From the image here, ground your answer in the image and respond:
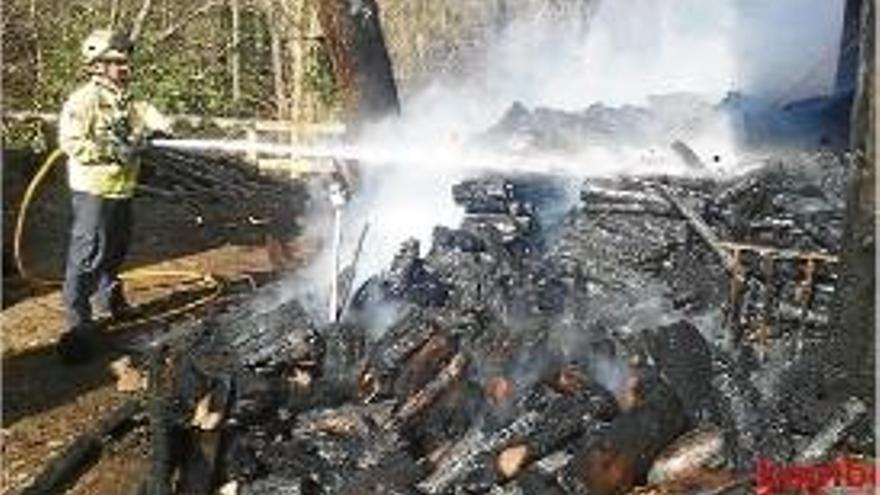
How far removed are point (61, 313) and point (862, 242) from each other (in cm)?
746

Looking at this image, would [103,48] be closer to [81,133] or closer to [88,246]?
[81,133]

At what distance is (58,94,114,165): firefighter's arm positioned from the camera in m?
9.98

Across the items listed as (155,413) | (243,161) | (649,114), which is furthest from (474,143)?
(243,161)

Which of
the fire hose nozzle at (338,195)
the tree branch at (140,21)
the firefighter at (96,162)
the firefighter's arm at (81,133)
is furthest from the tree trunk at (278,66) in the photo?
the fire hose nozzle at (338,195)

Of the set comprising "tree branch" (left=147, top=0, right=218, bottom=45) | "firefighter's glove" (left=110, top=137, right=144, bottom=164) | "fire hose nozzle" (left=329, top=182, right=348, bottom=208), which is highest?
"tree branch" (left=147, top=0, right=218, bottom=45)

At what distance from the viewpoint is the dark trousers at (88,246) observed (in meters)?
10.3

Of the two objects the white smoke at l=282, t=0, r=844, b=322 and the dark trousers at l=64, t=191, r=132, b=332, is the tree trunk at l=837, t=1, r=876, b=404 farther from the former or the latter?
the dark trousers at l=64, t=191, r=132, b=332

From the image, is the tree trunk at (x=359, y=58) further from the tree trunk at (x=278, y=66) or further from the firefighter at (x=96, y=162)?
the tree trunk at (x=278, y=66)

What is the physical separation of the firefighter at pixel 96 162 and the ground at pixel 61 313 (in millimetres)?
429

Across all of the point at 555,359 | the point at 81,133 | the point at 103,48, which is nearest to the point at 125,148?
the point at 81,133

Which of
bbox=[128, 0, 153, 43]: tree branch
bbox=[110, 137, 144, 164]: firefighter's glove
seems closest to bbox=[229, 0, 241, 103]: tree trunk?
bbox=[128, 0, 153, 43]: tree branch

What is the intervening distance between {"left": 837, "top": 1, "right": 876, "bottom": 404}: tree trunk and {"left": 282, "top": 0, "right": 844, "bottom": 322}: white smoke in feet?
9.58

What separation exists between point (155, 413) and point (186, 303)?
12.2 feet

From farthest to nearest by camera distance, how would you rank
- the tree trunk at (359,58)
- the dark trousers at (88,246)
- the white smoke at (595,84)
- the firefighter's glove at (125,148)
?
1. the tree trunk at (359,58)
2. the white smoke at (595,84)
3. the dark trousers at (88,246)
4. the firefighter's glove at (125,148)
